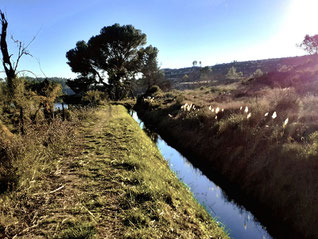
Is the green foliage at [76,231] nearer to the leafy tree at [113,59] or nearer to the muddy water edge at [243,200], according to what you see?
the muddy water edge at [243,200]

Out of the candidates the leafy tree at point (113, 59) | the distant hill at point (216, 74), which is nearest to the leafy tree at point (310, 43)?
the distant hill at point (216, 74)

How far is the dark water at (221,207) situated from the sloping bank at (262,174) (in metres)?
0.28

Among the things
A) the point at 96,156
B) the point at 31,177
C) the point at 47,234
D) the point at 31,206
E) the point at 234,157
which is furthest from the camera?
the point at 234,157

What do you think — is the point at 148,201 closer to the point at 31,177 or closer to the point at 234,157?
the point at 31,177

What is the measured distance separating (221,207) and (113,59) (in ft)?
128

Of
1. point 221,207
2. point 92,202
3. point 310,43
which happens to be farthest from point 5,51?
point 310,43

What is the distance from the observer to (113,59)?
40000 mm

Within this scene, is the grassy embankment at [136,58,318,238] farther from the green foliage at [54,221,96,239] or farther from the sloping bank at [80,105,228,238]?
the green foliage at [54,221,96,239]

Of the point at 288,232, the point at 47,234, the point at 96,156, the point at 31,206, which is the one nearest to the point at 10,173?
the point at 31,206

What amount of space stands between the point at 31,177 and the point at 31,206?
1.02m

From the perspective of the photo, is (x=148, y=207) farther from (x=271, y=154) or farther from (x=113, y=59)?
(x=113, y=59)

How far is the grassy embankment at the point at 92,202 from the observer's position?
3.14 m

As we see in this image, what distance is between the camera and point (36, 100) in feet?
32.0

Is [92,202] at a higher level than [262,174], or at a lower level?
higher
